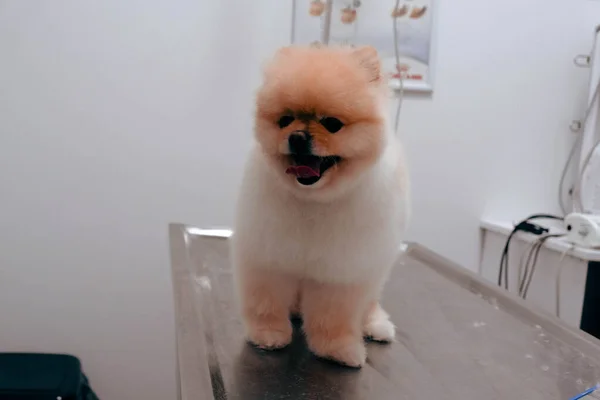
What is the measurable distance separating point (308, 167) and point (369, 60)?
0.17 metres

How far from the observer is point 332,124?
24.2 inches

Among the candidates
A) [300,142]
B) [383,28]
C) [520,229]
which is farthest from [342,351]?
[383,28]

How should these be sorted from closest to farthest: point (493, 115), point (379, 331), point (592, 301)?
1. point (379, 331)
2. point (592, 301)
3. point (493, 115)

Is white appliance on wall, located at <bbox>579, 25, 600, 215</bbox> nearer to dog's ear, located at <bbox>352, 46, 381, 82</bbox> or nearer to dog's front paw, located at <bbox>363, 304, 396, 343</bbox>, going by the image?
dog's front paw, located at <bbox>363, 304, 396, 343</bbox>

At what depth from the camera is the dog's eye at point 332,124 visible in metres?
0.61

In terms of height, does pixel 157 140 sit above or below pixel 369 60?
below

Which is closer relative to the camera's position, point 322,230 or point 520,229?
point 322,230

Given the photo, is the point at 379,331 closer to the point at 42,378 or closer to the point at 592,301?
the point at 592,301

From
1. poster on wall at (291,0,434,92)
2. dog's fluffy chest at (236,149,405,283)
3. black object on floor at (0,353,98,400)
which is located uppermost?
poster on wall at (291,0,434,92)

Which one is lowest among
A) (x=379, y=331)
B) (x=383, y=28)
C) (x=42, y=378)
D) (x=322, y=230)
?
(x=42, y=378)

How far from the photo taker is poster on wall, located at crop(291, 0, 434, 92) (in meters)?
1.67

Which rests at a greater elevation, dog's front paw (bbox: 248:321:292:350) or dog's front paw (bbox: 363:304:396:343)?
dog's front paw (bbox: 248:321:292:350)

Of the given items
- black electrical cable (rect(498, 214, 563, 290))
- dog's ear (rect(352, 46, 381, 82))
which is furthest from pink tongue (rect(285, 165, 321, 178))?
black electrical cable (rect(498, 214, 563, 290))

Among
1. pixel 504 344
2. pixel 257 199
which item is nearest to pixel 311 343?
pixel 257 199
